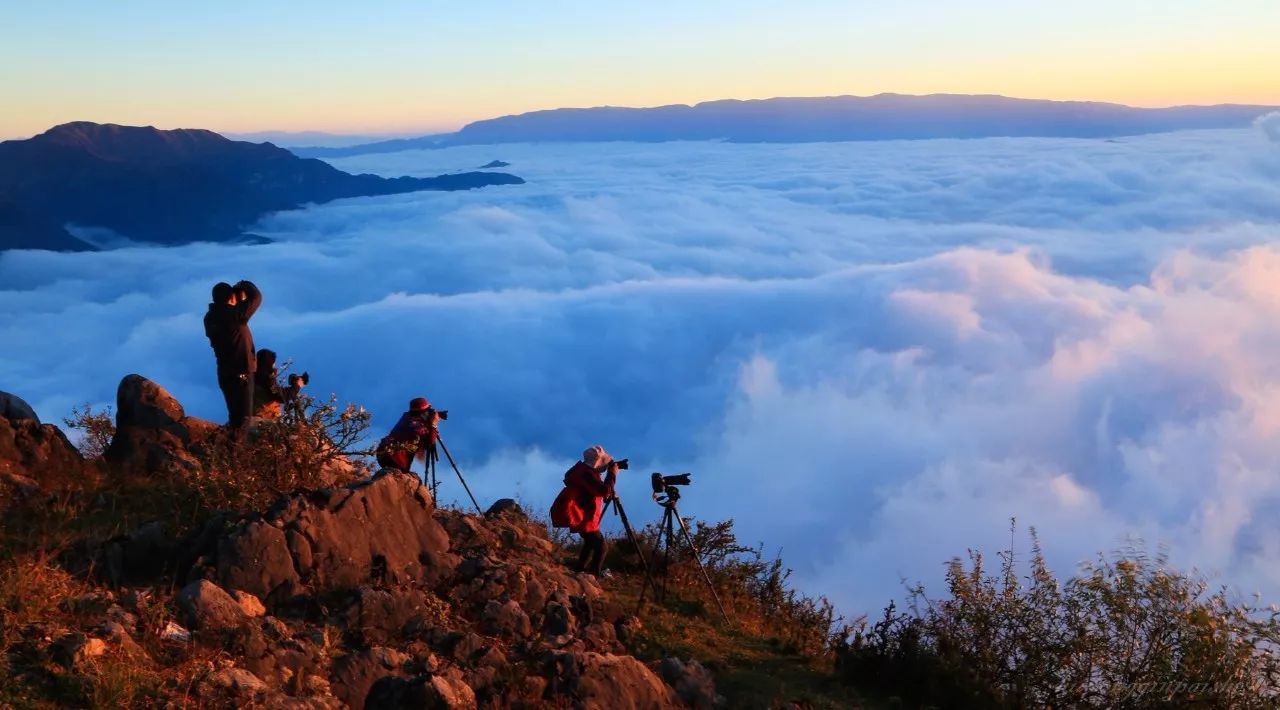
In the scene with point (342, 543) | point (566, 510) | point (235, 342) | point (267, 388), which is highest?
point (235, 342)

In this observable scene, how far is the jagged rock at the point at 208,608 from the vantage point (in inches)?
217

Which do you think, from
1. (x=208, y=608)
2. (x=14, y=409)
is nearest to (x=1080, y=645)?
(x=208, y=608)

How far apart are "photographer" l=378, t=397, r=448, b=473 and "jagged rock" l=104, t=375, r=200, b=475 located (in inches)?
73.3

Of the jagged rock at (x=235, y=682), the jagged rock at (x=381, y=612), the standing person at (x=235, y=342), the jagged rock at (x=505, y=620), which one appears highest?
the standing person at (x=235, y=342)

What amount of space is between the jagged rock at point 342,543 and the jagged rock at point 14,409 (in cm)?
419

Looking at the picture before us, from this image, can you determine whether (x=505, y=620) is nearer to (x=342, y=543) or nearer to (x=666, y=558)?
(x=342, y=543)

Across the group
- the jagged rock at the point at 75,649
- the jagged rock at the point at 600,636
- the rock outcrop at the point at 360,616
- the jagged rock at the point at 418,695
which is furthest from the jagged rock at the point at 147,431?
the jagged rock at the point at 600,636

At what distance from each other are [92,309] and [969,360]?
139122mm

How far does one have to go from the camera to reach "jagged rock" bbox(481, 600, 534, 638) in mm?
6508

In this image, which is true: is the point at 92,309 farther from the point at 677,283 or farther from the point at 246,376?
the point at 246,376

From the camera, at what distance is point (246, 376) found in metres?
9.56

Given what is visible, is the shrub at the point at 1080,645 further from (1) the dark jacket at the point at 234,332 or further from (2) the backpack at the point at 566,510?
(1) the dark jacket at the point at 234,332

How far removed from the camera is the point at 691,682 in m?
6.43

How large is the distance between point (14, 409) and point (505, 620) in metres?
6.15
